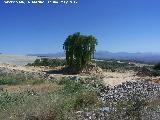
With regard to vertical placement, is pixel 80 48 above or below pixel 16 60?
above

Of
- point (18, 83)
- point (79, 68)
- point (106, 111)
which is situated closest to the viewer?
point (106, 111)

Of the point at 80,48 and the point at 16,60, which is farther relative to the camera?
the point at 16,60

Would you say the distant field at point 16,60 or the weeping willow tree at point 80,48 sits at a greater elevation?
the weeping willow tree at point 80,48

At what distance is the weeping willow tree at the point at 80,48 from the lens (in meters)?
50.7

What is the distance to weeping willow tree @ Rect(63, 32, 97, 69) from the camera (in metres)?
50.7

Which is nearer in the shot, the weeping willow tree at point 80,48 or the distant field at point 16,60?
the weeping willow tree at point 80,48

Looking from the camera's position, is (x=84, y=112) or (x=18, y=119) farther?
(x=84, y=112)

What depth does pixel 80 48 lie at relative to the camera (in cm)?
5112

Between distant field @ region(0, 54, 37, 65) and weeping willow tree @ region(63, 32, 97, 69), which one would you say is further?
distant field @ region(0, 54, 37, 65)

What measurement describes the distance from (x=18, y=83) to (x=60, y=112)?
22.1m

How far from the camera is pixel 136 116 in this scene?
500 inches

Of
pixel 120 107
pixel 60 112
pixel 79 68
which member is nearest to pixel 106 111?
pixel 120 107

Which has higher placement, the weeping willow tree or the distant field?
the weeping willow tree

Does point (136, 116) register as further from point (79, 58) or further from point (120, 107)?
point (79, 58)
